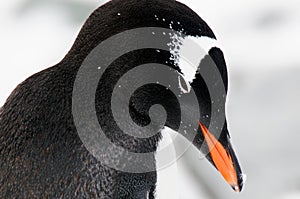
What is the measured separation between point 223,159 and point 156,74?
128mm

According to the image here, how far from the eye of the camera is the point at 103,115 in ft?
2.80

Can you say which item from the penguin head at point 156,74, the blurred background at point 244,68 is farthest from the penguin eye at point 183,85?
the blurred background at point 244,68

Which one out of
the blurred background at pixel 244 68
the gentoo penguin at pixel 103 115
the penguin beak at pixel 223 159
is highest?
the gentoo penguin at pixel 103 115

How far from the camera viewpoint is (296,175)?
63.5 inches

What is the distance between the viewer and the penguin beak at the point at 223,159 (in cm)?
86

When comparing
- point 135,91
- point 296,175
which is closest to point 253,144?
point 296,175

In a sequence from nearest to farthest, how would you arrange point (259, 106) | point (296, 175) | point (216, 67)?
point (216, 67), point (296, 175), point (259, 106)

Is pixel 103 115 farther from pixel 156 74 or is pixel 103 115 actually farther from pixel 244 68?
pixel 244 68

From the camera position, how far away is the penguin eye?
831 mm

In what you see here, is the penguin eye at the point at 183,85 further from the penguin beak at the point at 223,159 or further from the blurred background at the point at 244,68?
the blurred background at the point at 244,68

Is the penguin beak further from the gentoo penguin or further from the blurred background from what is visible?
the blurred background

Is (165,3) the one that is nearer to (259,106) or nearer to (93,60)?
(93,60)

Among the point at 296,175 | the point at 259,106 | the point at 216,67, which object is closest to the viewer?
the point at 216,67

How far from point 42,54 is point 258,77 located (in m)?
0.54
